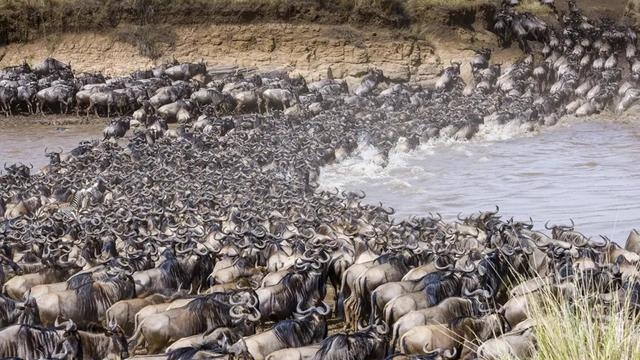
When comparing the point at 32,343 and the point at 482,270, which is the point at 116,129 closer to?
the point at 482,270

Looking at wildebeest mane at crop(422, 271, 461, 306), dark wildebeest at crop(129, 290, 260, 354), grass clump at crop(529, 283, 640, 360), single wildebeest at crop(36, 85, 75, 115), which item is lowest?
single wildebeest at crop(36, 85, 75, 115)

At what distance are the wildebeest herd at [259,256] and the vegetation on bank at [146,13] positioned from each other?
723 centimetres

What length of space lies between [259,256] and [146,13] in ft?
71.7

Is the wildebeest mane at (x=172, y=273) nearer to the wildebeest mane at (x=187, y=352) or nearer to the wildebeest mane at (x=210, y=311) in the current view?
the wildebeest mane at (x=210, y=311)

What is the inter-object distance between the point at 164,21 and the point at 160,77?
12.6 feet

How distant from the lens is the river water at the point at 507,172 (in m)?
16.9

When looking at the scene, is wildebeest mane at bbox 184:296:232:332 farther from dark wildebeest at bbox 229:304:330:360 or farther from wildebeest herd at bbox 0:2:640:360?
dark wildebeest at bbox 229:304:330:360

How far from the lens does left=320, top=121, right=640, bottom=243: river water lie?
659 inches

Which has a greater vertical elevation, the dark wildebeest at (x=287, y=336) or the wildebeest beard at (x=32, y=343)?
the dark wildebeest at (x=287, y=336)

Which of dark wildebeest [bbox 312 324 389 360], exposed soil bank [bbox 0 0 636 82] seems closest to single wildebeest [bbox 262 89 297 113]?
exposed soil bank [bbox 0 0 636 82]

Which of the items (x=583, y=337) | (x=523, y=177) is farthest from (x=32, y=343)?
(x=523, y=177)

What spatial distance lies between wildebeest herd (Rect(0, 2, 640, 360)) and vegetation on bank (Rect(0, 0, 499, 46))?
723 cm

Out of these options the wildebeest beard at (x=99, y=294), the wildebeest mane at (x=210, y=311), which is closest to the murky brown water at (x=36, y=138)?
the wildebeest beard at (x=99, y=294)

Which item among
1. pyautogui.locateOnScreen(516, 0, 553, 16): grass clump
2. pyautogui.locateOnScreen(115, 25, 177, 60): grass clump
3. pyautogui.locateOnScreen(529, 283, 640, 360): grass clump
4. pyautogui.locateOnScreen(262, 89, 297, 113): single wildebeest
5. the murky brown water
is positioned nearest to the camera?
pyautogui.locateOnScreen(529, 283, 640, 360): grass clump
